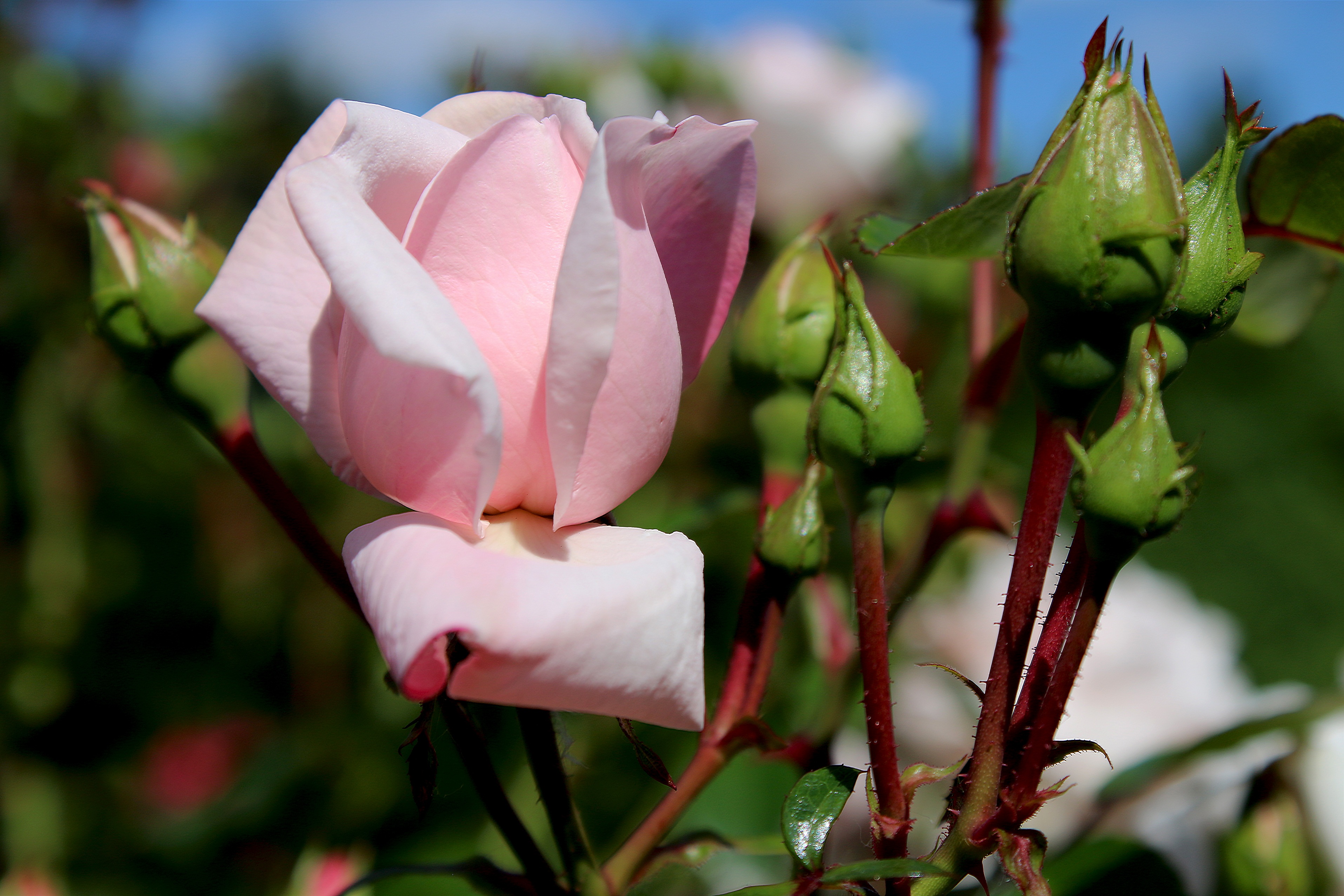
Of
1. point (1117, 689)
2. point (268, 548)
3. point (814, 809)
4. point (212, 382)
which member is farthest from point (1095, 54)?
point (268, 548)

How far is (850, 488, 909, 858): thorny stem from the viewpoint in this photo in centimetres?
38

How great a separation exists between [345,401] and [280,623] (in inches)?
55.2

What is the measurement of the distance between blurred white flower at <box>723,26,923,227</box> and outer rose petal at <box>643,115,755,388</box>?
1125 mm

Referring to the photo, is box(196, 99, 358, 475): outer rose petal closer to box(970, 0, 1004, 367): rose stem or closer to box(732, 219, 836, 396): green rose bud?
box(732, 219, 836, 396): green rose bud

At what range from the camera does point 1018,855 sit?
13.3 inches

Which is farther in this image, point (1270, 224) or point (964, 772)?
point (1270, 224)

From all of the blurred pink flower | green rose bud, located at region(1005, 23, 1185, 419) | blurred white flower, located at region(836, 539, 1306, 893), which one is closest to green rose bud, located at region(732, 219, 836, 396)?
green rose bud, located at region(1005, 23, 1185, 419)

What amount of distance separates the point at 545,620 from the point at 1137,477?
0.60 ft

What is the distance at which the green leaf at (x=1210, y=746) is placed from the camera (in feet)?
2.14

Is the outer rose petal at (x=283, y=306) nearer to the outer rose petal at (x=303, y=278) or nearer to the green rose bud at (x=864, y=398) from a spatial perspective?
the outer rose petal at (x=303, y=278)

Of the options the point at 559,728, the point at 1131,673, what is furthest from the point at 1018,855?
the point at 1131,673

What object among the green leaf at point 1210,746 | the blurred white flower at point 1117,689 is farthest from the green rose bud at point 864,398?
the blurred white flower at point 1117,689

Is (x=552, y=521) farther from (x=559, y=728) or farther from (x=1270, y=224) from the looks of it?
(x=1270, y=224)

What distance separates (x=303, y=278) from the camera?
1.25 ft
